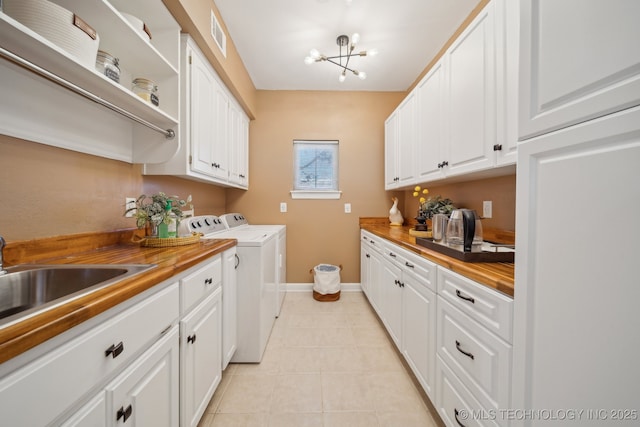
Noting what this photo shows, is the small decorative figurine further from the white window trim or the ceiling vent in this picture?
the ceiling vent

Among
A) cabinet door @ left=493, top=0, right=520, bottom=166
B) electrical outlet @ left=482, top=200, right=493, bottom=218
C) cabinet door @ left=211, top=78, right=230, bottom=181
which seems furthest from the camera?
cabinet door @ left=211, top=78, right=230, bottom=181

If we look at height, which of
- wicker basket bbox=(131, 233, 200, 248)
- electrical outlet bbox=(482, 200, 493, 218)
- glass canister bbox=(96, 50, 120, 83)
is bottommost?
wicker basket bbox=(131, 233, 200, 248)

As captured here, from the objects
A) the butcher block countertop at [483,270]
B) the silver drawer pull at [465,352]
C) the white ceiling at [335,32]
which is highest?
the white ceiling at [335,32]

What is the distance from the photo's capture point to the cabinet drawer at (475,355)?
2.60ft

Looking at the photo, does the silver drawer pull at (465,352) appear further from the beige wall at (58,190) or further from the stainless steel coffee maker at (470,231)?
the beige wall at (58,190)

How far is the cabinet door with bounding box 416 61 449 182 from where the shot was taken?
1.73 metres

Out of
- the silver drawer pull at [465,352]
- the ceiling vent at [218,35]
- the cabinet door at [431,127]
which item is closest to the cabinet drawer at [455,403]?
the silver drawer pull at [465,352]

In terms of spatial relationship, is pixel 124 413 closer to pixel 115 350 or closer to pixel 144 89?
pixel 115 350

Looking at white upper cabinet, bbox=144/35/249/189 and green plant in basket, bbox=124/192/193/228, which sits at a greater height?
white upper cabinet, bbox=144/35/249/189

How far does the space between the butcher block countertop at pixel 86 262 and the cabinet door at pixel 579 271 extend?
1.16 meters

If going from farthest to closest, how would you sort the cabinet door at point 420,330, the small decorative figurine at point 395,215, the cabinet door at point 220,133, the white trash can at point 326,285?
the small decorative figurine at point 395,215, the white trash can at point 326,285, the cabinet door at point 220,133, the cabinet door at point 420,330

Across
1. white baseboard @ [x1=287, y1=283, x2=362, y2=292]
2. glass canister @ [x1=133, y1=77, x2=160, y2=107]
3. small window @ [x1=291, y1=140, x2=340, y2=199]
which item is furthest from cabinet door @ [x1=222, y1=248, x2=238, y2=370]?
small window @ [x1=291, y1=140, x2=340, y2=199]

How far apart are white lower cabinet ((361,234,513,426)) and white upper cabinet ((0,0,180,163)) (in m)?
1.63

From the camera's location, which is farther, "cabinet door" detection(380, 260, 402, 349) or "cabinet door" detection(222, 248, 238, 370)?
"cabinet door" detection(380, 260, 402, 349)
